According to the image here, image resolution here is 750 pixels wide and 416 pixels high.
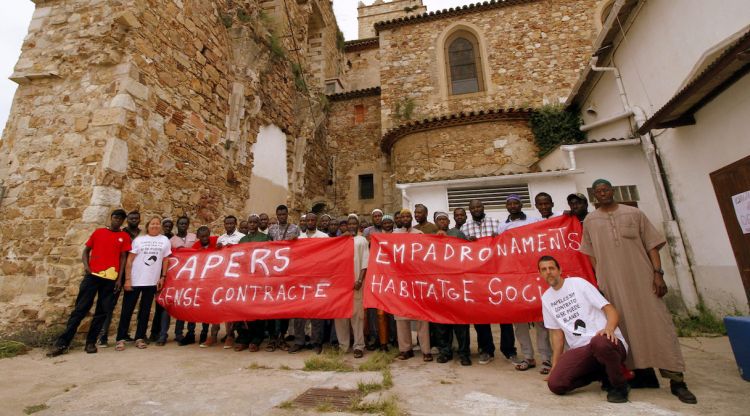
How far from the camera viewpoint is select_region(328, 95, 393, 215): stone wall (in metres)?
14.3

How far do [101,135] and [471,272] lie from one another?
19.3 ft

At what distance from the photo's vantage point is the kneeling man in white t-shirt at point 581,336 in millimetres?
2852

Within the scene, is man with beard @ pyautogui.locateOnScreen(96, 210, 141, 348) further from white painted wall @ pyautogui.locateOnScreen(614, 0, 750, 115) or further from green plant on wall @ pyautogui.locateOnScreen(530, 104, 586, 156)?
green plant on wall @ pyautogui.locateOnScreen(530, 104, 586, 156)

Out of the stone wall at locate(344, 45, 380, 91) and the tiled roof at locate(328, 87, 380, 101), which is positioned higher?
the stone wall at locate(344, 45, 380, 91)

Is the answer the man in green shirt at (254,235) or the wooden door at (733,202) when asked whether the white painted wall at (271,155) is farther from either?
the wooden door at (733,202)

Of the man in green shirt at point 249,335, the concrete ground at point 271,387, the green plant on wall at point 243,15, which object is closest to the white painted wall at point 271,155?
the green plant on wall at point 243,15

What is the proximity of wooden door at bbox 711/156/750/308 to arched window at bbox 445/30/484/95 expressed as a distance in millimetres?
8262

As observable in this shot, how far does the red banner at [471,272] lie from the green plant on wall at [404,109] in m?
8.71

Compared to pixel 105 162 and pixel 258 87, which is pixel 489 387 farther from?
pixel 258 87

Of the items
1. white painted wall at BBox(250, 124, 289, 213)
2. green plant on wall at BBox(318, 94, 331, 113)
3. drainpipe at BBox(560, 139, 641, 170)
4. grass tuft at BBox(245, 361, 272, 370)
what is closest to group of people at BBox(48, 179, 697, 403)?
grass tuft at BBox(245, 361, 272, 370)

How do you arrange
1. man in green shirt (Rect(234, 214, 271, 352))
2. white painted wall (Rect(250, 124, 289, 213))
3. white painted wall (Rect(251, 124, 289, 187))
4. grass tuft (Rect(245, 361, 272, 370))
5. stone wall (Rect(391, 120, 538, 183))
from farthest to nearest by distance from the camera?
stone wall (Rect(391, 120, 538, 183)) → white painted wall (Rect(251, 124, 289, 187)) → white painted wall (Rect(250, 124, 289, 213)) → man in green shirt (Rect(234, 214, 271, 352)) → grass tuft (Rect(245, 361, 272, 370))

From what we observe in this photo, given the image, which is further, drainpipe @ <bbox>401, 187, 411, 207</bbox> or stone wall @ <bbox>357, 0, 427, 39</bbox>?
stone wall @ <bbox>357, 0, 427, 39</bbox>

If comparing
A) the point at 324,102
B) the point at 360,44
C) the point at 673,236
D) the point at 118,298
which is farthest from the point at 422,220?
the point at 360,44

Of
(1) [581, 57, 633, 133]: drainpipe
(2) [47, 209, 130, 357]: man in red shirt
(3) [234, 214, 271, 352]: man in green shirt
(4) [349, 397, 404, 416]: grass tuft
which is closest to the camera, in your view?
(4) [349, 397, 404, 416]: grass tuft
